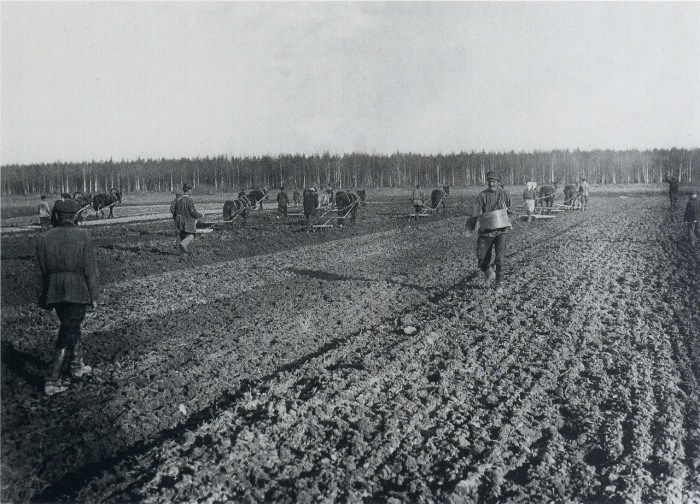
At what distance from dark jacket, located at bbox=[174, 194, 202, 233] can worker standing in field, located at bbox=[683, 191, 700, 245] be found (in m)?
11.5

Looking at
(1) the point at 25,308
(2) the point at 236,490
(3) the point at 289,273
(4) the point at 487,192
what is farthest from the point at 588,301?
(1) the point at 25,308

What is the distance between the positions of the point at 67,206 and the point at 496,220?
567cm

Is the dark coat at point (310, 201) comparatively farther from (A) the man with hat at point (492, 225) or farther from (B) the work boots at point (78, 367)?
(B) the work boots at point (78, 367)

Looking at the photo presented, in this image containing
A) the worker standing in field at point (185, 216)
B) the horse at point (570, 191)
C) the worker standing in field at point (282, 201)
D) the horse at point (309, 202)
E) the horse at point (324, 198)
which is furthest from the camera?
the horse at point (570, 191)

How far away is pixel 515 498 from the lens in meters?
3.13

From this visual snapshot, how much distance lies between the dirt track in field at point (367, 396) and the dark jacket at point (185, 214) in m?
3.07

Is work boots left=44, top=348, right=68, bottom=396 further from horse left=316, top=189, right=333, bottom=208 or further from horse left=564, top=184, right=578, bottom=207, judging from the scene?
horse left=564, top=184, right=578, bottom=207

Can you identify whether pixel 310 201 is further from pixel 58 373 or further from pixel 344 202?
pixel 58 373

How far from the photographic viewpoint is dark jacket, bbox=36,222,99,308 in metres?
4.61

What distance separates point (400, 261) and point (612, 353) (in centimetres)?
625

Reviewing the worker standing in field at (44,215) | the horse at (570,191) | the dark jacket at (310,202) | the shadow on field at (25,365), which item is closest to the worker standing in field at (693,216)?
the dark jacket at (310,202)

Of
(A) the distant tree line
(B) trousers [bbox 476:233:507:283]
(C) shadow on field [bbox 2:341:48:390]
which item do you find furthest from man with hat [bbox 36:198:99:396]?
(A) the distant tree line

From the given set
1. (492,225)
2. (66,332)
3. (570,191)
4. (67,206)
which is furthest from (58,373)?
(570,191)

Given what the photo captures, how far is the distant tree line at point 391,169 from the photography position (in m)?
69.6
